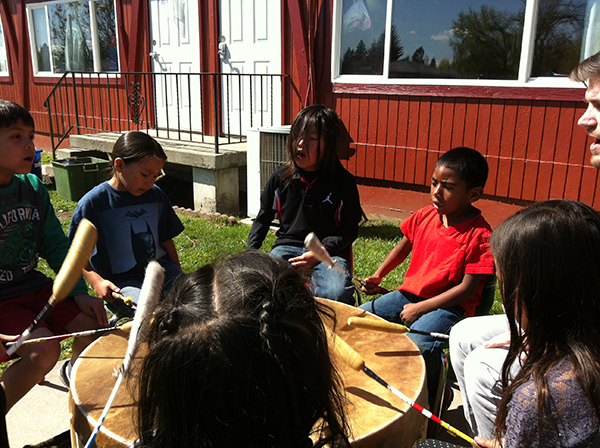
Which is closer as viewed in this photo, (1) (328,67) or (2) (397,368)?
(2) (397,368)

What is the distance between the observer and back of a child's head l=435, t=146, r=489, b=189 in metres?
2.42

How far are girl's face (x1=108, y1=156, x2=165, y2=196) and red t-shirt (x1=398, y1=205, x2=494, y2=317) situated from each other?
4.78 ft

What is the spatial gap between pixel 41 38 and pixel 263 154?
713 centimetres

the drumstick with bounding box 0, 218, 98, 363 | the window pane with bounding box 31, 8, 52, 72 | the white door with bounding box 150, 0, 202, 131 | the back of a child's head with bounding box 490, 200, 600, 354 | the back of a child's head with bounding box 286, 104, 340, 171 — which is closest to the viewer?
the back of a child's head with bounding box 490, 200, 600, 354

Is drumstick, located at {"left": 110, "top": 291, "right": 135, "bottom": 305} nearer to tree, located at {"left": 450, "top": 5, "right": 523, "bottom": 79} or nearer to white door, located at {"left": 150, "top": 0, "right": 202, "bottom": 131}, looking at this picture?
tree, located at {"left": 450, "top": 5, "right": 523, "bottom": 79}

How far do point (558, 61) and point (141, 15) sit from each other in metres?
5.96

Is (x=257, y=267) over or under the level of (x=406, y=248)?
over

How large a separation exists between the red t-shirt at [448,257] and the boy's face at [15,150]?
1.91 metres

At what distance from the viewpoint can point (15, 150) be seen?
7.18 feet

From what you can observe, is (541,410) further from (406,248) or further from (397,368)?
(406,248)

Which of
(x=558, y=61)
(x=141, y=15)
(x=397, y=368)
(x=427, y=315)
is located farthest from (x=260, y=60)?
(x=397, y=368)

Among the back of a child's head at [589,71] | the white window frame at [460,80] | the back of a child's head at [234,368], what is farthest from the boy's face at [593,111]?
the white window frame at [460,80]

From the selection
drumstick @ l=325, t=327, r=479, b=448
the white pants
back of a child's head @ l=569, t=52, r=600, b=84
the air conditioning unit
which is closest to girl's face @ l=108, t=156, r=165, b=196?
drumstick @ l=325, t=327, r=479, b=448

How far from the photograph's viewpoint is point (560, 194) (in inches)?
181
